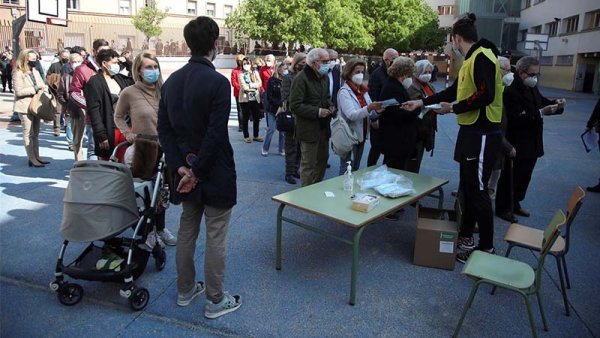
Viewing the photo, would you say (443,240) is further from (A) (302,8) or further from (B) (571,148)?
(A) (302,8)

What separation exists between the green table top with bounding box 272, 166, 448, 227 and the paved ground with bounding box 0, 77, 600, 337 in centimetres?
65

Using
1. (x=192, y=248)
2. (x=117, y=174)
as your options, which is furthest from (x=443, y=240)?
(x=117, y=174)

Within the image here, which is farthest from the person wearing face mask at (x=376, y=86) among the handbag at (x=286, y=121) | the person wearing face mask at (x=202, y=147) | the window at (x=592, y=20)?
the window at (x=592, y=20)

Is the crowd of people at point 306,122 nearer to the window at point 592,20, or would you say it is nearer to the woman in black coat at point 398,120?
the woman in black coat at point 398,120

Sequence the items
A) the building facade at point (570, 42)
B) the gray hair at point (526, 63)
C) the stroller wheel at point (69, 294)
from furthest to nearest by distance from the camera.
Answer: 1. the building facade at point (570, 42)
2. the gray hair at point (526, 63)
3. the stroller wheel at point (69, 294)

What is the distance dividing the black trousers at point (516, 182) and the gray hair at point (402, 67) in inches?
66.2

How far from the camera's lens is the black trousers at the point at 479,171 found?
3.77m

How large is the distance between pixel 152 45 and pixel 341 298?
37.4 meters

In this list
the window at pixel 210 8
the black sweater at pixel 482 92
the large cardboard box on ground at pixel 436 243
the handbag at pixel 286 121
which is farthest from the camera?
the window at pixel 210 8

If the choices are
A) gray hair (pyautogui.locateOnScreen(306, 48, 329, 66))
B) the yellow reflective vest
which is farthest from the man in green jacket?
the yellow reflective vest

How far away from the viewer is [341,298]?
132 inches

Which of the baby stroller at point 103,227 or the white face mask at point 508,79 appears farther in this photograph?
the white face mask at point 508,79

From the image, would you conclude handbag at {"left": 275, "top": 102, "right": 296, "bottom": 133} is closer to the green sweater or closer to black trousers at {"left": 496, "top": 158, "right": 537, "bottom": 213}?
the green sweater

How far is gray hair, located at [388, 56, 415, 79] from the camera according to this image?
4520 millimetres
